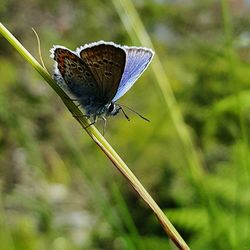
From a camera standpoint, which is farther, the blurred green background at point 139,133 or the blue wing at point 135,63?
the blurred green background at point 139,133

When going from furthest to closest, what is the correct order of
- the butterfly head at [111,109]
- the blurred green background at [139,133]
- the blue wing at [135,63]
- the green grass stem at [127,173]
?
the blurred green background at [139,133] → the butterfly head at [111,109] → the blue wing at [135,63] → the green grass stem at [127,173]

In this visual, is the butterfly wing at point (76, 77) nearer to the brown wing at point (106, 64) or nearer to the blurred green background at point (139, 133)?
the brown wing at point (106, 64)

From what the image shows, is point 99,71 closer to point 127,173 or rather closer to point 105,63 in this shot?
point 105,63

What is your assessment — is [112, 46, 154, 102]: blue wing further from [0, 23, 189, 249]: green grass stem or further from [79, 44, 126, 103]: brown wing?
[0, 23, 189, 249]: green grass stem

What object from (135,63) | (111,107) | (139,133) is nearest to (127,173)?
(135,63)

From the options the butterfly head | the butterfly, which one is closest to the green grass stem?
the butterfly

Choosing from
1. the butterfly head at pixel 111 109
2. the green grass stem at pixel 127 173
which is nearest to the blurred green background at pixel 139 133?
the butterfly head at pixel 111 109
